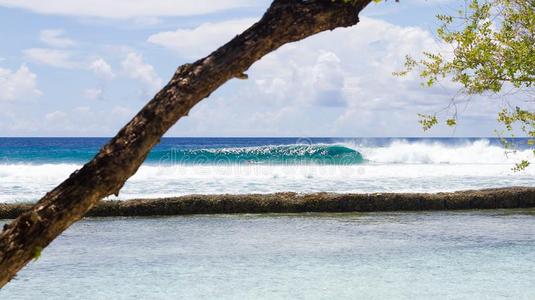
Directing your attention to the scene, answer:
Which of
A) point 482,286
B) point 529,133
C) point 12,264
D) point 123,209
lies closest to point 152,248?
point 123,209

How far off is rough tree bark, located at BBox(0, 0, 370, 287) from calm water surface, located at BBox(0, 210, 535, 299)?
4272 mm

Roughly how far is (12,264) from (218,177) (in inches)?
683

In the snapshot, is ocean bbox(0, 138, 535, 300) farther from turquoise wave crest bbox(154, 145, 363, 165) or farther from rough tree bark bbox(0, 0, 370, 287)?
turquoise wave crest bbox(154, 145, 363, 165)

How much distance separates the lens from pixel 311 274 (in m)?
7.67

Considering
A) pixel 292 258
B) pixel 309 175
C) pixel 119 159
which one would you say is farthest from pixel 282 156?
pixel 119 159

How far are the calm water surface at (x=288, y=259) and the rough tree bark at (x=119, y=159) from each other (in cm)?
427

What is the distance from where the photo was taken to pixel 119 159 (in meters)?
2.70

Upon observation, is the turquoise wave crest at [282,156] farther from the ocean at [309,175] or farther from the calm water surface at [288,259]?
the calm water surface at [288,259]

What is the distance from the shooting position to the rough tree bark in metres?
2.71

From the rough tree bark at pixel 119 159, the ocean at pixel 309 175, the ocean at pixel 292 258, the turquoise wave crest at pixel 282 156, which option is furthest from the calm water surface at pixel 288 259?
the turquoise wave crest at pixel 282 156

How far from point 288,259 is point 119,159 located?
5873 mm

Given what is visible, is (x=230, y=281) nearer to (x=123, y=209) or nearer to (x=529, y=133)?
(x=529, y=133)

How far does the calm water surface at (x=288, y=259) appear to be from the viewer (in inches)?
279

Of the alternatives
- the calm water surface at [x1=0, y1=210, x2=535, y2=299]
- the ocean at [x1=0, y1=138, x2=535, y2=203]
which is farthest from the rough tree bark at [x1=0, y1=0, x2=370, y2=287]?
the ocean at [x1=0, y1=138, x2=535, y2=203]
